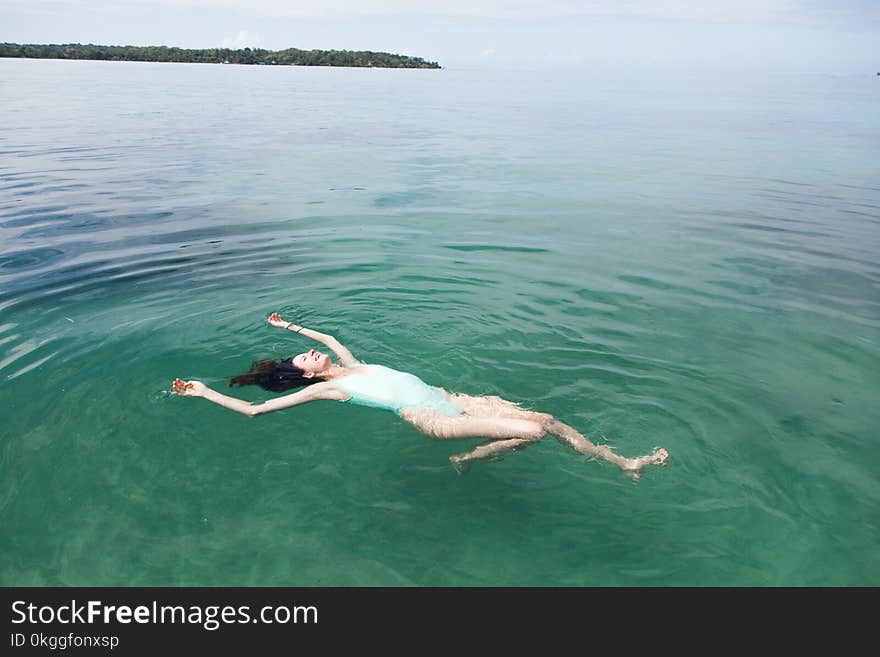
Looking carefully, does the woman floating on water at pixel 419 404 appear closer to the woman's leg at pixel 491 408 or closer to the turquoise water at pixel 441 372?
the woman's leg at pixel 491 408

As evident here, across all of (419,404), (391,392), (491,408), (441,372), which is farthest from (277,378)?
(491,408)

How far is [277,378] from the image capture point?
717cm

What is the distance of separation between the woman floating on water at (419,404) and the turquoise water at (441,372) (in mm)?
245

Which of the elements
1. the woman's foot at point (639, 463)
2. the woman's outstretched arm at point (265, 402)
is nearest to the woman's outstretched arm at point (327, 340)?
the woman's outstretched arm at point (265, 402)

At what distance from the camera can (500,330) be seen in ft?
30.6

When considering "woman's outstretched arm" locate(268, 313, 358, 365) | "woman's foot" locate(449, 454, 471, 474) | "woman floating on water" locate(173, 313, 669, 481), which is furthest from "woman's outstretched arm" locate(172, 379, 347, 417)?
"woman's foot" locate(449, 454, 471, 474)

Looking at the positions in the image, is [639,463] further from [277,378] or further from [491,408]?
[277,378]

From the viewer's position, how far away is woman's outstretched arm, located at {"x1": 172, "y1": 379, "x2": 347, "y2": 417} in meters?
6.54

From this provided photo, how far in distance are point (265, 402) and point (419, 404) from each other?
1.81 meters

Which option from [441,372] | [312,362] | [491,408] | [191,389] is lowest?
[441,372]

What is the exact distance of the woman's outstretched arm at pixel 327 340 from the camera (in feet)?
25.5

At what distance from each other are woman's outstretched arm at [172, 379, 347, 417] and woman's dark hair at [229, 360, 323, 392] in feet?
1.28
